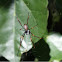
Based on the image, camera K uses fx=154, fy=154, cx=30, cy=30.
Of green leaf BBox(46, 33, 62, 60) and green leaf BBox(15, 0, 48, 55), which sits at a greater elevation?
green leaf BBox(15, 0, 48, 55)

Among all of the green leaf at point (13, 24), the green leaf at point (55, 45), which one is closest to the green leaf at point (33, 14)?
the green leaf at point (13, 24)

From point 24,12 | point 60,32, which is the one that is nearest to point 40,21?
point 24,12

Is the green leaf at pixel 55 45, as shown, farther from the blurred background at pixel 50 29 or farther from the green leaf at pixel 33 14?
the green leaf at pixel 33 14


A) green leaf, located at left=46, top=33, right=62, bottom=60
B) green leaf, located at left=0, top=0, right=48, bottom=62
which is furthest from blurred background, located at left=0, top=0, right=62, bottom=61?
green leaf, located at left=0, top=0, right=48, bottom=62

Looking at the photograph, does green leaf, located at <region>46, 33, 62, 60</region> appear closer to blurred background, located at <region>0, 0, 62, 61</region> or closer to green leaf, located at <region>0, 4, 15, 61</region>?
blurred background, located at <region>0, 0, 62, 61</region>

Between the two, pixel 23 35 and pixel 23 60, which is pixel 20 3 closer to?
pixel 23 35

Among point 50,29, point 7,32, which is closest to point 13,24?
point 7,32
